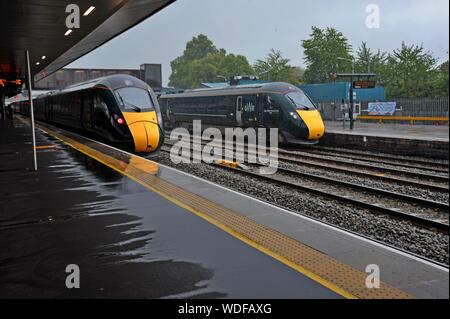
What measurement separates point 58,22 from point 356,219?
10.6 meters

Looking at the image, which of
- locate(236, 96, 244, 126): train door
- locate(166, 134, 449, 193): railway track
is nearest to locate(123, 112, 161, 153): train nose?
locate(166, 134, 449, 193): railway track

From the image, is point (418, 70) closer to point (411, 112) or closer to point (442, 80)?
point (411, 112)

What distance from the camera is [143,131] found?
1339 centimetres

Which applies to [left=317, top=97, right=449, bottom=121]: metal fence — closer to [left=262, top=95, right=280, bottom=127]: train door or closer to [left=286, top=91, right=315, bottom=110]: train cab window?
[left=286, top=91, right=315, bottom=110]: train cab window

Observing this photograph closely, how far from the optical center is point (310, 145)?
797 inches

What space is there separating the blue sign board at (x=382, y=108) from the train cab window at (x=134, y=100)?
16.3m

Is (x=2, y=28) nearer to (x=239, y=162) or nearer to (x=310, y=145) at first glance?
(x=239, y=162)

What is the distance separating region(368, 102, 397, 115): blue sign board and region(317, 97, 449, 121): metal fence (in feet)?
1.53

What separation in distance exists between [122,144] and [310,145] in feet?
32.0

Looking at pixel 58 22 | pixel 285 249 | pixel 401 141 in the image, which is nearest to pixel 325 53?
pixel 401 141

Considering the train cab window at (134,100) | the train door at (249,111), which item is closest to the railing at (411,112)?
the train door at (249,111)

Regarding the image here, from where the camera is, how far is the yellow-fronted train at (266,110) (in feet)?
58.5

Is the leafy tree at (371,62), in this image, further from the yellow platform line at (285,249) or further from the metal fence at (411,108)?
the yellow platform line at (285,249)
